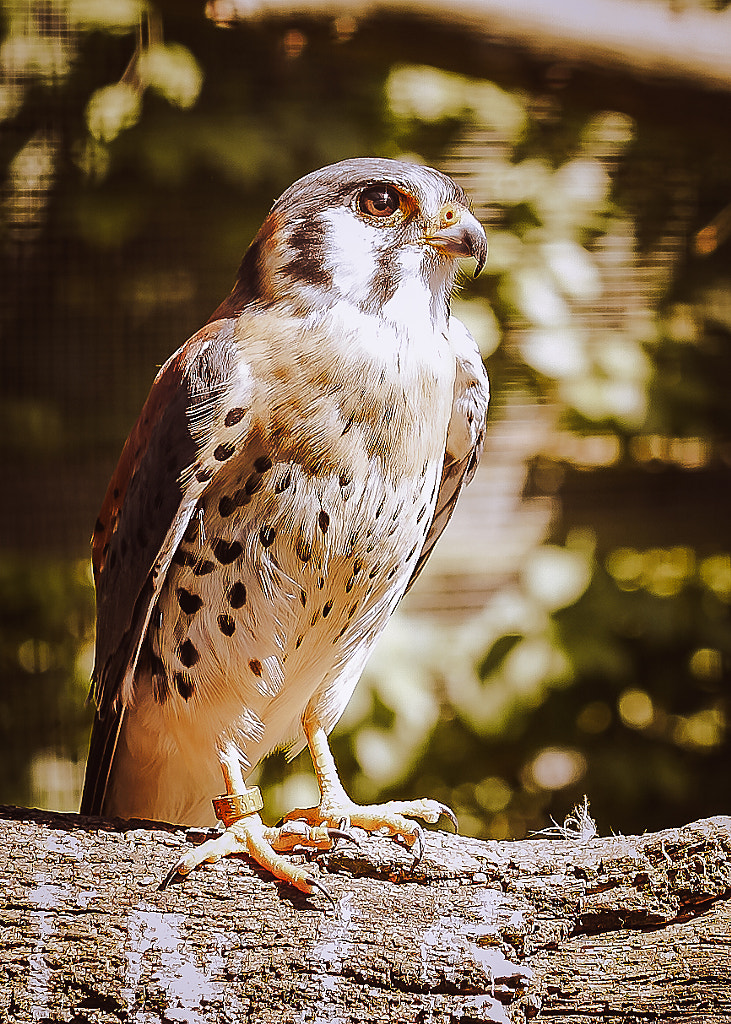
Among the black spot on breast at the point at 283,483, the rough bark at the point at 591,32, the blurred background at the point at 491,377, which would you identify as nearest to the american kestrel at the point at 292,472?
the black spot on breast at the point at 283,483

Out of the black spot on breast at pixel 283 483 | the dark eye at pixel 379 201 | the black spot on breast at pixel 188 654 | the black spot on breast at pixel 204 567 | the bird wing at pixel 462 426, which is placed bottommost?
the black spot on breast at pixel 188 654

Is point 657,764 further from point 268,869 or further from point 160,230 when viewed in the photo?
point 160,230

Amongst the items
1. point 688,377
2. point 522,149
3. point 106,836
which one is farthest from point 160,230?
point 106,836

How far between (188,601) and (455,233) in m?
0.62

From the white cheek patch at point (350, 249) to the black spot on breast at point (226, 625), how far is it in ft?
1.57

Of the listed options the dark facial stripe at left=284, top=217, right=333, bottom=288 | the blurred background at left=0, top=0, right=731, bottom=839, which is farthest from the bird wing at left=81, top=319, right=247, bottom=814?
the blurred background at left=0, top=0, right=731, bottom=839

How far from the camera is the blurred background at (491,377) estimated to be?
234 centimetres

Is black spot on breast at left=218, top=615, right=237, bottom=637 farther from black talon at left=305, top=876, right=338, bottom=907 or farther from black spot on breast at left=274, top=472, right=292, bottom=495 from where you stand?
black talon at left=305, top=876, right=338, bottom=907

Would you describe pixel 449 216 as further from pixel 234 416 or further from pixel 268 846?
pixel 268 846

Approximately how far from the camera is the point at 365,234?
120 centimetres

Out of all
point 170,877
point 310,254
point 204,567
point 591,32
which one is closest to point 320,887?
point 170,877

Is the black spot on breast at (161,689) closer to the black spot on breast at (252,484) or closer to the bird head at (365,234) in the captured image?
the black spot on breast at (252,484)

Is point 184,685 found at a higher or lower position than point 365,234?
lower

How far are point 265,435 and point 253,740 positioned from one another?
1.60 feet
